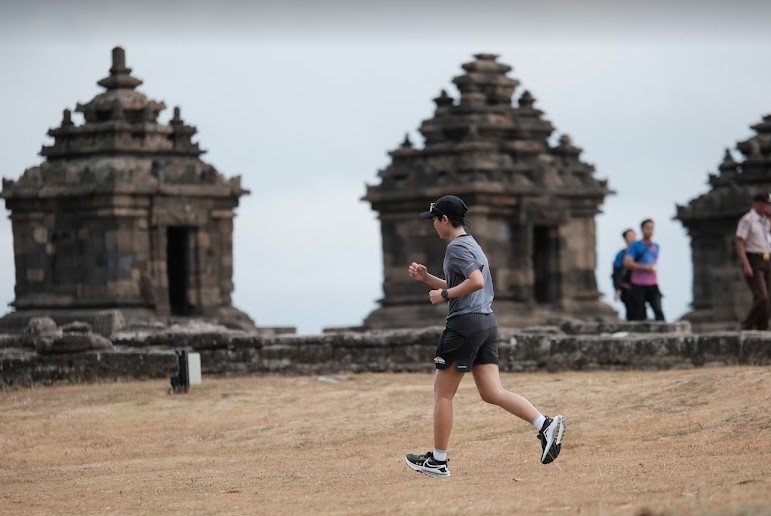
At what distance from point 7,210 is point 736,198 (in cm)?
1994

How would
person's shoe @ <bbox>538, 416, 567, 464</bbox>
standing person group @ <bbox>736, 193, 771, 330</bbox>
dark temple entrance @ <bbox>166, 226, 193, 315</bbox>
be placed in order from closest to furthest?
person's shoe @ <bbox>538, 416, 567, 464</bbox> < standing person group @ <bbox>736, 193, 771, 330</bbox> < dark temple entrance @ <bbox>166, 226, 193, 315</bbox>

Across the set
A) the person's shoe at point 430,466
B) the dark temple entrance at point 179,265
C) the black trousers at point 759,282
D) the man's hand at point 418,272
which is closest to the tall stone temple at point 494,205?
the dark temple entrance at point 179,265

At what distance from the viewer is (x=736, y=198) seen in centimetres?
5053

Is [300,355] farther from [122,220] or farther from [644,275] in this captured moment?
[122,220]

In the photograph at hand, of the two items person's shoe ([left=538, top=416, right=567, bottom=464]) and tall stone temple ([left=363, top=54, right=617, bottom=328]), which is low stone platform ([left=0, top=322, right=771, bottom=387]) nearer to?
person's shoe ([left=538, top=416, right=567, bottom=464])

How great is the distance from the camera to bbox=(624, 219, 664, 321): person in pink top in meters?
28.0

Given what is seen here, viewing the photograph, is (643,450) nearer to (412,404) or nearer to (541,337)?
(412,404)

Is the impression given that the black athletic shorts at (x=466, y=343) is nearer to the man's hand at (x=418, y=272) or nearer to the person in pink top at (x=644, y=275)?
the man's hand at (x=418, y=272)

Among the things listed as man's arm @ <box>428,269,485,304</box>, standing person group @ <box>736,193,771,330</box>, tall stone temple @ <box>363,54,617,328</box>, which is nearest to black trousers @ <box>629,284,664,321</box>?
standing person group @ <box>736,193,771,330</box>

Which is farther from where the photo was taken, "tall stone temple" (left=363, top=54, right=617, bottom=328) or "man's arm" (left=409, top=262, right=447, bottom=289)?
"tall stone temple" (left=363, top=54, right=617, bottom=328)

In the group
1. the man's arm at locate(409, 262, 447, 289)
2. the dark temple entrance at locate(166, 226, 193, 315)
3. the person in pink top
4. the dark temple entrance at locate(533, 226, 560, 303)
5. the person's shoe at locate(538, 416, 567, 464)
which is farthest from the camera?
the dark temple entrance at locate(533, 226, 560, 303)

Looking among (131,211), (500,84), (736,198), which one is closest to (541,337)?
(131,211)

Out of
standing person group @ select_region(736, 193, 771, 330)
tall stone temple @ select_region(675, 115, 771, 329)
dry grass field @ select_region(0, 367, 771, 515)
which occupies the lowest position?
dry grass field @ select_region(0, 367, 771, 515)

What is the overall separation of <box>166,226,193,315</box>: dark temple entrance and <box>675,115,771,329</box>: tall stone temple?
14.9 m
